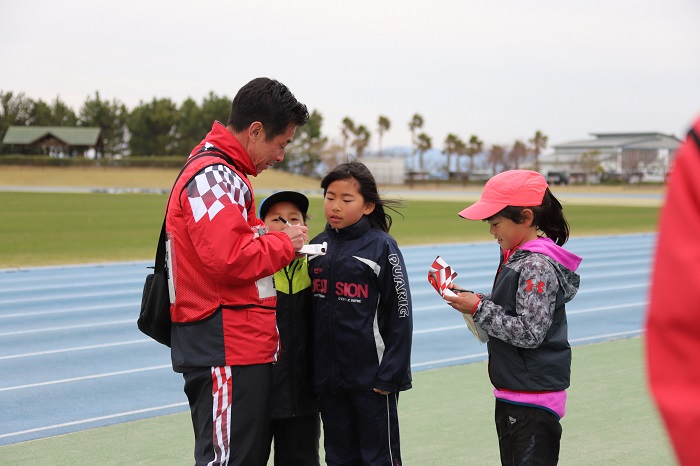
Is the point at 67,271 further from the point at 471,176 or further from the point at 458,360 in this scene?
the point at 471,176

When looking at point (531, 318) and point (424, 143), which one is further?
point (424, 143)

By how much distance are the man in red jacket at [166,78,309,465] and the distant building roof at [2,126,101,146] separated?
8330 centimetres

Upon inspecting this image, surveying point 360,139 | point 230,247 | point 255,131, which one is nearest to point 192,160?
point 255,131

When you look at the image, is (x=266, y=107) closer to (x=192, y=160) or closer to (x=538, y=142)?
(x=192, y=160)

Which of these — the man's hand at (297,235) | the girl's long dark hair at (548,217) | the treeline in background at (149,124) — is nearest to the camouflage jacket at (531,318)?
the girl's long dark hair at (548,217)

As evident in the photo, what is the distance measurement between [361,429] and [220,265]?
A: 1212 mm

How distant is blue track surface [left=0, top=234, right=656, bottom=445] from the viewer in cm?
584

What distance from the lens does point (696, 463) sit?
41.6 inches

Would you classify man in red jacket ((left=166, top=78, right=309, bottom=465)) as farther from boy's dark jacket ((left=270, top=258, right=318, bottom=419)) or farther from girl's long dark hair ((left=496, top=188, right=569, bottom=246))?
girl's long dark hair ((left=496, top=188, right=569, bottom=246))

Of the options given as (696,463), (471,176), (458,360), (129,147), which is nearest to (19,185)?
(129,147)

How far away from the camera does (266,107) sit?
10.1 ft

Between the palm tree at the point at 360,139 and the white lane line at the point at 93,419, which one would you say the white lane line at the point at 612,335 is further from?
the palm tree at the point at 360,139

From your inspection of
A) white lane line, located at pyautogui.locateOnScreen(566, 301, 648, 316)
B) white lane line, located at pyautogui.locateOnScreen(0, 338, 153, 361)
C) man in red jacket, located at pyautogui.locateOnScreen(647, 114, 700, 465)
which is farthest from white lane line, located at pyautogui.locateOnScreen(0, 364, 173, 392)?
man in red jacket, located at pyautogui.locateOnScreen(647, 114, 700, 465)

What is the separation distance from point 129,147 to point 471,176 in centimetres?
3749
